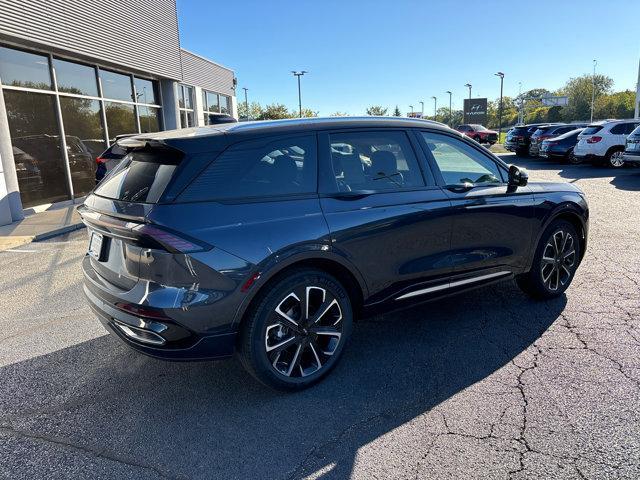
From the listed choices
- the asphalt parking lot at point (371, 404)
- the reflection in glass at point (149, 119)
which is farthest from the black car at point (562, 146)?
the asphalt parking lot at point (371, 404)

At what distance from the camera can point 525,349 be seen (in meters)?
3.64

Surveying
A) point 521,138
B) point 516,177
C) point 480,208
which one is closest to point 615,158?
point 521,138

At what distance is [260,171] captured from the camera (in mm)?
2984

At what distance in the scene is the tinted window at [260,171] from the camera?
280 centimetres

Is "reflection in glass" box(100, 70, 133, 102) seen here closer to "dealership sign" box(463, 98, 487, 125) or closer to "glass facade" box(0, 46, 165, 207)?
"glass facade" box(0, 46, 165, 207)

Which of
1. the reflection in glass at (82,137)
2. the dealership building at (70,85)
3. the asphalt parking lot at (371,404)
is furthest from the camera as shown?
the reflection in glass at (82,137)

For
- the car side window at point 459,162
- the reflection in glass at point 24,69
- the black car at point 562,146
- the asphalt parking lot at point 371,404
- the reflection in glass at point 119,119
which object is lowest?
the asphalt parking lot at point 371,404

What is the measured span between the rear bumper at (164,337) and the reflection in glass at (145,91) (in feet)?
46.4

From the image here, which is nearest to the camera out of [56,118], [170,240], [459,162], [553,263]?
[170,240]

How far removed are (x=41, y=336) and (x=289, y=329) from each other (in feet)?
8.08

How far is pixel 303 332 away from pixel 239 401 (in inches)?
23.8

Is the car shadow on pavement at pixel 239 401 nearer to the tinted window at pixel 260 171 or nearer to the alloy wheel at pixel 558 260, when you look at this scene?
the alloy wheel at pixel 558 260

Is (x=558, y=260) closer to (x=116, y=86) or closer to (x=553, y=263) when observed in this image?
(x=553, y=263)

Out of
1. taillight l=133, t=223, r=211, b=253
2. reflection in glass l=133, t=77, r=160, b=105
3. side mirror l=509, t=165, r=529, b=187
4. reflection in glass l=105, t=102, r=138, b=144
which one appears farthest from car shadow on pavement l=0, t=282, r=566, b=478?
reflection in glass l=133, t=77, r=160, b=105
